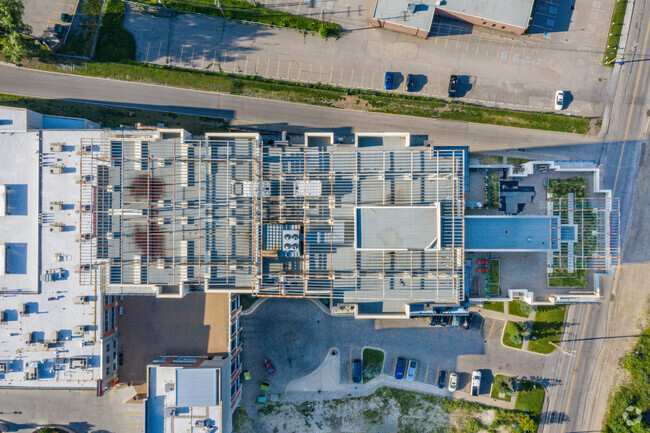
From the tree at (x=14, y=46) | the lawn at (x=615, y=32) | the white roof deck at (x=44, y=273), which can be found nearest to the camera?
the white roof deck at (x=44, y=273)

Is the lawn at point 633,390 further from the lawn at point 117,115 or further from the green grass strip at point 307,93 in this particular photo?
the lawn at point 117,115

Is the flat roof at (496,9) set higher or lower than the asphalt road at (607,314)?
higher

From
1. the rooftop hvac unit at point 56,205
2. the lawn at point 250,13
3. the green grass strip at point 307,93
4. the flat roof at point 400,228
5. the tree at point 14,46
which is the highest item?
the lawn at point 250,13

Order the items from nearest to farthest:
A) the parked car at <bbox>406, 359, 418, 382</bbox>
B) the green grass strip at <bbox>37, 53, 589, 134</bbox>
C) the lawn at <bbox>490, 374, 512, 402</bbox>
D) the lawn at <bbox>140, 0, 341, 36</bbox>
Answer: the parked car at <bbox>406, 359, 418, 382</bbox>
the lawn at <bbox>490, 374, 512, 402</bbox>
the green grass strip at <bbox>37, 53, 589, 134</bbox>
the lawn at <bbox>140, 0, 341, 36</bbox>

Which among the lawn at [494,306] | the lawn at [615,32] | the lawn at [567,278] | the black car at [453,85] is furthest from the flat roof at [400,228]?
the lawn at [615,32]

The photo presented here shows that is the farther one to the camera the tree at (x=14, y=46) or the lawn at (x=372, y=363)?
the lawn at (x=372, y=363)

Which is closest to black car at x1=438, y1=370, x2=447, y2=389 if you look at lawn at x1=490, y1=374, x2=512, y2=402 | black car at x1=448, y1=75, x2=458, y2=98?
lawn at x1=490, y1=374, x2=512, y2=402

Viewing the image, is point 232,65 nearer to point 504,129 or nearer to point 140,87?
point 140,87

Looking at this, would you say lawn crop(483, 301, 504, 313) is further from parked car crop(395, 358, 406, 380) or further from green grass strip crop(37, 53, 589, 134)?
green grass strip crop(37, 53, 589, 134)

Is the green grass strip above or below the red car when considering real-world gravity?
above
